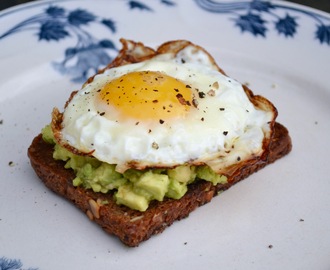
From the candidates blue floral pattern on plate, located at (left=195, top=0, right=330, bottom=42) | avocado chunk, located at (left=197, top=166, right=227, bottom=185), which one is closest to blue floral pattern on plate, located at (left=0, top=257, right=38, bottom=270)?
avocado chunk, located at (left=197, top=166, right=227, bottom=185)

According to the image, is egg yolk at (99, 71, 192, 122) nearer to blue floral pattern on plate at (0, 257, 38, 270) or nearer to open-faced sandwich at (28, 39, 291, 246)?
open-faced sandwich at (28, 39, 291, 246)

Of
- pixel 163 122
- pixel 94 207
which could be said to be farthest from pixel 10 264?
pixel 163 122

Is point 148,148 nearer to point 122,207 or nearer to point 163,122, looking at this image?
point 163,122

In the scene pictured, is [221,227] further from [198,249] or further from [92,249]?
[92,249]

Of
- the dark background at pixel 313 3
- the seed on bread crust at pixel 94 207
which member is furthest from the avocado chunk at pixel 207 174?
the dark background at pixel 313 3

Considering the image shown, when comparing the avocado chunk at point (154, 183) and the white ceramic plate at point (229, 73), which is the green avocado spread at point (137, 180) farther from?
the white ceramic plate at point (229, 73)
